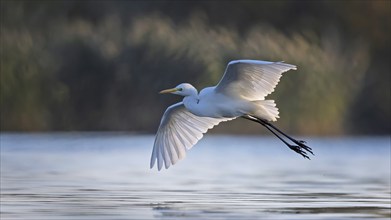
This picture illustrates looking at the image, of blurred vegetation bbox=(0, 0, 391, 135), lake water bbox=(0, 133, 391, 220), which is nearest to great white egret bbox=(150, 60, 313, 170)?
lake water bbox=(0, 133, 391, 220)

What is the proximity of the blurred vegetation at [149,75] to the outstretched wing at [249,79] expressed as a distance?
1196 cm

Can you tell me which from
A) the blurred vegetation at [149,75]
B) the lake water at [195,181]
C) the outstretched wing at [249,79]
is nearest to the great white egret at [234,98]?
the outstretched wing at [249,79]

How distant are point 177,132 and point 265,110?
135 cm

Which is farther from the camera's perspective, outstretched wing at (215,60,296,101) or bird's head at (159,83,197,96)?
bird's head at (159,83,197,96)

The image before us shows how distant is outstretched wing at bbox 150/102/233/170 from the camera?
1329 centimetres

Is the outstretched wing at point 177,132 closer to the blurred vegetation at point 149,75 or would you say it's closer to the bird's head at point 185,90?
the bird's head at point 185,90

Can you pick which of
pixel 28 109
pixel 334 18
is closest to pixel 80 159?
pixel 28 109

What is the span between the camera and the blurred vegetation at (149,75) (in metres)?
25.0

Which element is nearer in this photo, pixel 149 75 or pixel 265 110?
pixel 265 110

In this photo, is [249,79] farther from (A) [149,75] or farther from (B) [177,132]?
(A) [149,75]

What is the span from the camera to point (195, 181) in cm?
1502

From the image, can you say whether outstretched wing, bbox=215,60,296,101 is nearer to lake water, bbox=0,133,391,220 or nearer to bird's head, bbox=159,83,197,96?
bird's head, bbox=159,83,197,96

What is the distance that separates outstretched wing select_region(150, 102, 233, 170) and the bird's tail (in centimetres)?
64

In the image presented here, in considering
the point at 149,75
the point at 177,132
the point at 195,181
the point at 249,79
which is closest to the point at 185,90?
the point at 249,79
